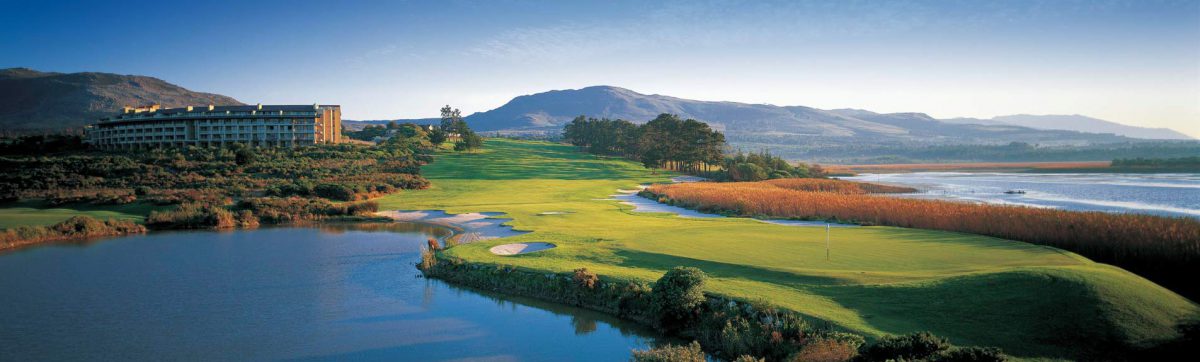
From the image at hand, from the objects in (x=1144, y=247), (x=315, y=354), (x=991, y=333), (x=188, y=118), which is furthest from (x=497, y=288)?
(x=188, y=118)

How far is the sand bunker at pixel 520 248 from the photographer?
2591 centimetres

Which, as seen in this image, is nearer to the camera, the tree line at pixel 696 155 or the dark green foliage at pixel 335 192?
the dark green foliage at pixel 335 192

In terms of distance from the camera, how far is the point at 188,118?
3789 inches

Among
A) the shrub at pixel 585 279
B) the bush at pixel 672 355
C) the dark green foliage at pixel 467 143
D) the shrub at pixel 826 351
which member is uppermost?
the dark green foliage at pixel 467 143

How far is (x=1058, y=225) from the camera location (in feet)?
80.1

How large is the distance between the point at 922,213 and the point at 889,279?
53.2 ft

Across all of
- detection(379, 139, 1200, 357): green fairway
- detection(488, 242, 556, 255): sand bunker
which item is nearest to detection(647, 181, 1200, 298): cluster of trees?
detection(379, 139, 1200, 357): green fairway

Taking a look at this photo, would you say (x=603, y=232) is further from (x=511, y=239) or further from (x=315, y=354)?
(x=315, y=354)

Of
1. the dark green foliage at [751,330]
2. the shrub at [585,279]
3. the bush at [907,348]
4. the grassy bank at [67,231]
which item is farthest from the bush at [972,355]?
the grassy bank at [67,231]

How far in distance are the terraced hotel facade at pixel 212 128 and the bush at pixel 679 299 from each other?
90.1m

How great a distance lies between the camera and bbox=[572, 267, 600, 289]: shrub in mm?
18953

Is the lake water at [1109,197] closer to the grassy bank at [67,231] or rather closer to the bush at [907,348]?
the bush at [907,348]

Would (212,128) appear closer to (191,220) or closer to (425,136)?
(425,136)

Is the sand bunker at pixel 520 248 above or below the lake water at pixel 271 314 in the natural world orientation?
above
